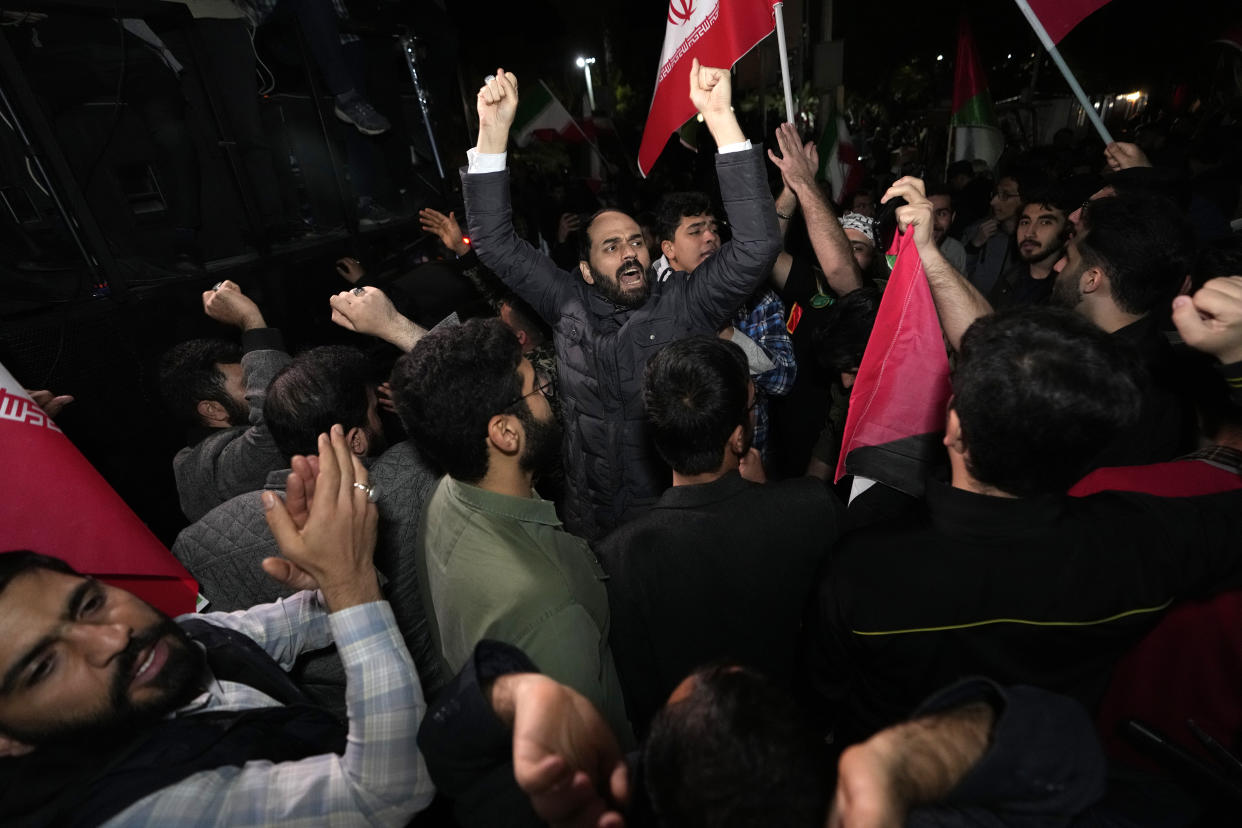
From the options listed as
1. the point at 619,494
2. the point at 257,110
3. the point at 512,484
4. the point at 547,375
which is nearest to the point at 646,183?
the point at 257,110

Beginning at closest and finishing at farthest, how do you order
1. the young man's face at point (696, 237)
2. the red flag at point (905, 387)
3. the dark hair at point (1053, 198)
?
the red flag at point (905, 387) → the young man's face at point (696, 237) → the dark hair at point (1053, 198)

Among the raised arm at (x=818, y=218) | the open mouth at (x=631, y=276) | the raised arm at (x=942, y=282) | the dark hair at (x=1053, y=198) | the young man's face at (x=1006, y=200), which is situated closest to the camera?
the raised arm at (x=942, y=282)

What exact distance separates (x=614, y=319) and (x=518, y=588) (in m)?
1.73

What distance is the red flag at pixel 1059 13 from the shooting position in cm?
282

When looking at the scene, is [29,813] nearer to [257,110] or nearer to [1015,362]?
[1015,362]

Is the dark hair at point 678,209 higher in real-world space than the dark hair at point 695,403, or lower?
higher

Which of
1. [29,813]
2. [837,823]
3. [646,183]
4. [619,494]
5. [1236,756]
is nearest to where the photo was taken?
[837,823]

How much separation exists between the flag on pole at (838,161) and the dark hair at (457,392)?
496 centimetres

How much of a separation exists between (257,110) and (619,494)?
12.3ft

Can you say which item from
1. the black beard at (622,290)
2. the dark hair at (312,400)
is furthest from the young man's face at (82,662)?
the black beard at (622,290)

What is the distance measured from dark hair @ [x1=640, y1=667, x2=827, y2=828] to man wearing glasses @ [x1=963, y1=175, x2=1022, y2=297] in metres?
5.49

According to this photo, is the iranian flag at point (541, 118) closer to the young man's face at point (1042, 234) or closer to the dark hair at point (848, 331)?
the young man's face at point (1042, 234)

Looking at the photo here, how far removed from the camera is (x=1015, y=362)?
1297 millimetres

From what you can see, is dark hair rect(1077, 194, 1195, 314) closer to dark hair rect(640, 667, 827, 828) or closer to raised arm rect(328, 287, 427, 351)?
dark hair rect(640, 667, 827, 828)
